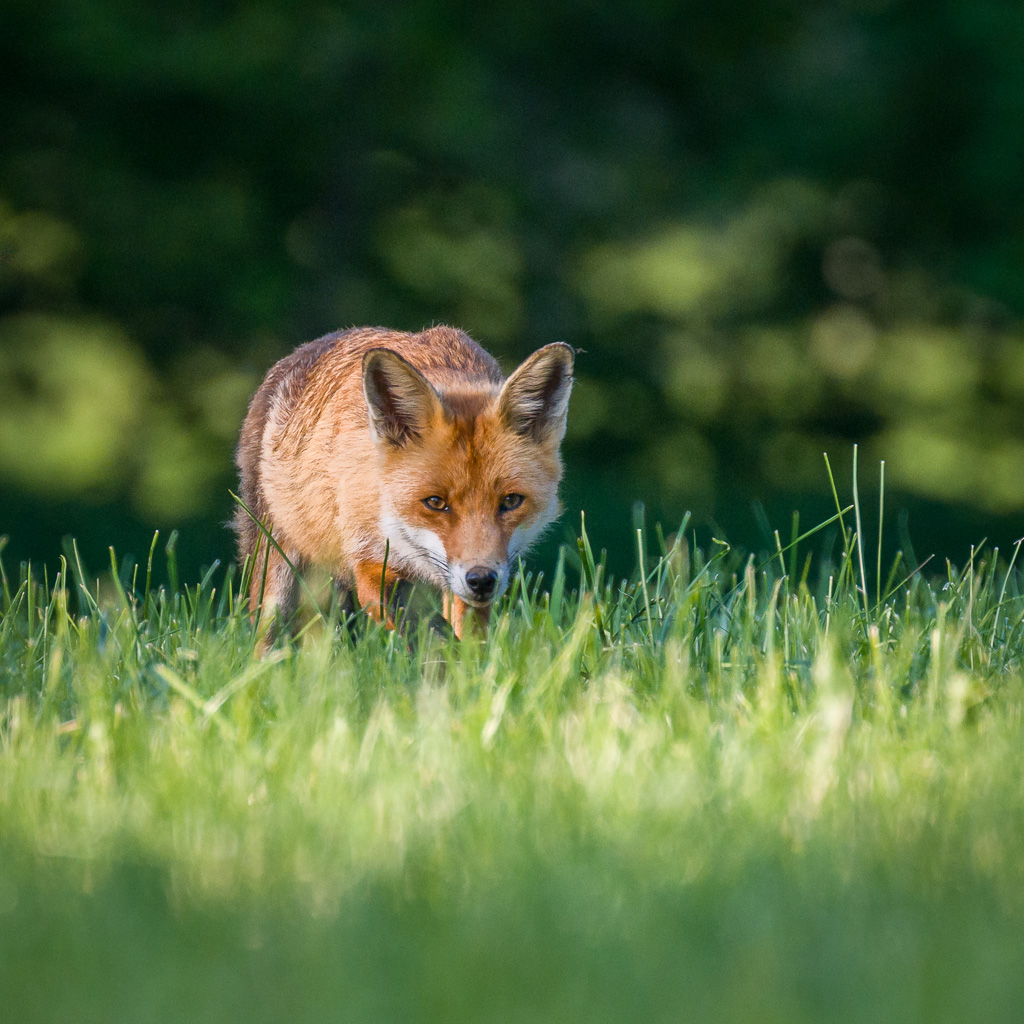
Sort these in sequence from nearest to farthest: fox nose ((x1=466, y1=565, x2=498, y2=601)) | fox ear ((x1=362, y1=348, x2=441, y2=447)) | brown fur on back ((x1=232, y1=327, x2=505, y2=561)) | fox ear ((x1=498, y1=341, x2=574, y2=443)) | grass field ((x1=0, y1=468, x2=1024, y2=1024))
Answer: grass field ((x1=0, y1=468, x2=1024, y2=1024)), fox nose ((x1=466, y1=565, x2=498, y2=601)), fox ear ((x1=362, y1=348, x2=441, y2=447)), fox ear ((x1=498, y1=341, x2=574, y2=443)), brown fur on back ((x1=232, y1=327, x2=505, y2=561))

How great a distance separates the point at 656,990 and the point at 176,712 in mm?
1743

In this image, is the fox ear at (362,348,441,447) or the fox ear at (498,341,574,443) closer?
the fox ear at (362,348,441,447)

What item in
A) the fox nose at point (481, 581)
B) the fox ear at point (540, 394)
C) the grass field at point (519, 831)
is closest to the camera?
the grass field at point (519, 831)

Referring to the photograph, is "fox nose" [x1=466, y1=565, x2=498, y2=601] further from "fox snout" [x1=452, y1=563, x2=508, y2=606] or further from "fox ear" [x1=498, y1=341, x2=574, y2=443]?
"fox ear" [x1=498, y1=341, x2=574, y2=443]

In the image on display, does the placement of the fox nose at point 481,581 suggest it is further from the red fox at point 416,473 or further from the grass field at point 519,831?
the grass field at point 519,831

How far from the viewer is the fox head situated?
4852mm

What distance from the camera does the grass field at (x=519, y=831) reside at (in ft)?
6.07

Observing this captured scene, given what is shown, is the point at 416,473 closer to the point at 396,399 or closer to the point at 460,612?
the point at 396,399

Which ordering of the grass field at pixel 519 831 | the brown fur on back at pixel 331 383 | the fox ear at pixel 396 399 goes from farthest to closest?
the brown fur on back at pixel 331 383 → the fox ear at pixel 396 399 → the grass field at pixel 519 831

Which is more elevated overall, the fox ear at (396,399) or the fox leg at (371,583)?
the fox ear at (396,399)

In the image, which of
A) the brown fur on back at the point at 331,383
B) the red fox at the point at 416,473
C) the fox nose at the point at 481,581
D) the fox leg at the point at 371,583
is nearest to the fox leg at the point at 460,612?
the red fox at the point at 416,473

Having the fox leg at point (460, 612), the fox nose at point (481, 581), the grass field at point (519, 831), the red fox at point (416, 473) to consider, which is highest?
the red fox at point (416, 473)

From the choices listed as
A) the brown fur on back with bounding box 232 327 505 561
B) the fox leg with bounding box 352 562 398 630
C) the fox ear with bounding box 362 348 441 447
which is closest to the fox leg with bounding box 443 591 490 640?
the fox leg with bounding box 352 562 398 630

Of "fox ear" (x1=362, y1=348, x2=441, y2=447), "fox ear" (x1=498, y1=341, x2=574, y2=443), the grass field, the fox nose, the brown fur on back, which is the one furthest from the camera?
the brown fur on back
